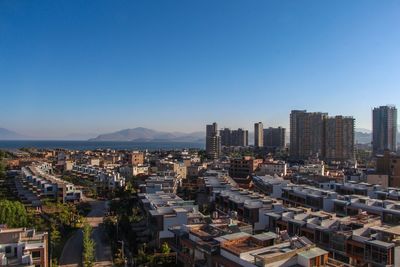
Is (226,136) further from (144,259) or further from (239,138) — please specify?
(144,259)

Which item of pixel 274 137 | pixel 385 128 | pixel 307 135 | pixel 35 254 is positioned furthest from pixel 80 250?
pixel 274 137

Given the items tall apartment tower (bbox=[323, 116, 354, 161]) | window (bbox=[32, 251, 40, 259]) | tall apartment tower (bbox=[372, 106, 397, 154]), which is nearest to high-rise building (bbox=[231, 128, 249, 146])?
tall apartment tower (bbox=[372, 106, 397, 154])

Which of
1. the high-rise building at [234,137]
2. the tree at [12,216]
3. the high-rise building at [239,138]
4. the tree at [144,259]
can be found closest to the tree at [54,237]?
the tree at [12,216]

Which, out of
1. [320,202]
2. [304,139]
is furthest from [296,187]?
[304,139]

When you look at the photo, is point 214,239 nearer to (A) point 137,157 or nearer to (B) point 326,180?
(B) point 326,180

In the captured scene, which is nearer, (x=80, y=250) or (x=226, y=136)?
(x=80, y=250)

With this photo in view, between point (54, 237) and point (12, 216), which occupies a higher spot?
point (12, 216)

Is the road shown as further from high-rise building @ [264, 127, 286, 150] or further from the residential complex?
high-rise building @ [264, 127, 286, 150]

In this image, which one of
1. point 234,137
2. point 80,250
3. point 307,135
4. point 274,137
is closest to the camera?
point 80,250
